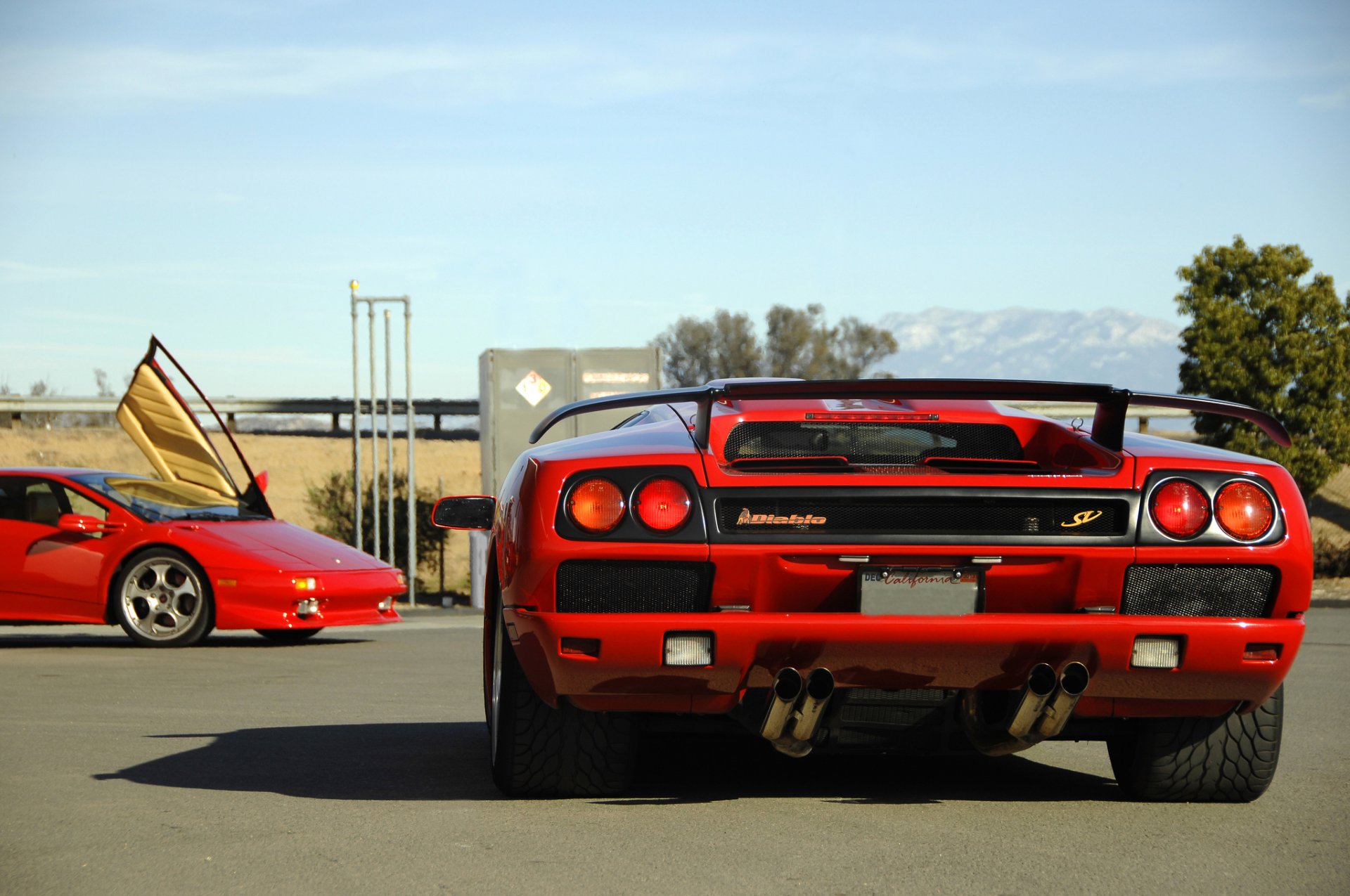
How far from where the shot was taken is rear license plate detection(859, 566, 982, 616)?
13.3ft

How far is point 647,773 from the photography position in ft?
17.5

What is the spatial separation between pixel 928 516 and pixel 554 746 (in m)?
1.36

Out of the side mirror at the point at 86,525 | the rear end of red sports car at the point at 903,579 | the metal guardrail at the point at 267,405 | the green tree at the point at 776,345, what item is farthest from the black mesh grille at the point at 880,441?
the green tree at the point at 776,345

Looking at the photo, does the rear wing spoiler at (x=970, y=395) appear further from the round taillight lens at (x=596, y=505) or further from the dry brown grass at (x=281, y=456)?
the dry brown grass at (x=281, y=456)

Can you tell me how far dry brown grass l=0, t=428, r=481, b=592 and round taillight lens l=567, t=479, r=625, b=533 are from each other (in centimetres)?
2967

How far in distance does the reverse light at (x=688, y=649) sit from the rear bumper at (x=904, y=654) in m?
0.02

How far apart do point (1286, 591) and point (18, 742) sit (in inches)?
186

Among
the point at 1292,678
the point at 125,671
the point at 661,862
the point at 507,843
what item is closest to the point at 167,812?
the point at 507,843

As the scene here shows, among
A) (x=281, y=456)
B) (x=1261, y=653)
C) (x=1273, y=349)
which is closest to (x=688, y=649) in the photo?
(x=1261, y=653)

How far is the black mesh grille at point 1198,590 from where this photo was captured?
4.13 m

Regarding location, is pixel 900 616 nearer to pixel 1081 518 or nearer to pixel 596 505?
pixel 1081 518

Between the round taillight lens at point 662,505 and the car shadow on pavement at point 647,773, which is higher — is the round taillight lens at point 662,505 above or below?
above

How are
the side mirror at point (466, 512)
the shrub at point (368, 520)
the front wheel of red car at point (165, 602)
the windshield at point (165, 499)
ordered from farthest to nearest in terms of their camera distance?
the shrub at point (368, 520) → the windshield at point (165, 499) → the front wheel of red car at point (165, 602) → the side mirror at point (466, 512)

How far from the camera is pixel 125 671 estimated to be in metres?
9.05
